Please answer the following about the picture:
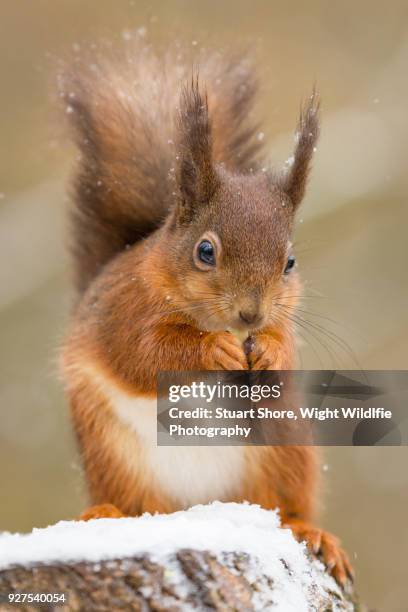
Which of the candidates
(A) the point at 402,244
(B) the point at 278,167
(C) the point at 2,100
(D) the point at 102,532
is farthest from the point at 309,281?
(C) the point at 2,100

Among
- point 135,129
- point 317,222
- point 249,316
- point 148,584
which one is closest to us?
point 148,584

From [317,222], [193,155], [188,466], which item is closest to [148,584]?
[188,466]

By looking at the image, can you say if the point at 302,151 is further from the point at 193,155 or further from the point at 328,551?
the point at 328,551

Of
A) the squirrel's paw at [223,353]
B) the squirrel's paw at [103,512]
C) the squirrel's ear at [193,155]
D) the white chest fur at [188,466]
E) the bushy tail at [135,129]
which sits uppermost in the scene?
the bushy tail at [135,129]

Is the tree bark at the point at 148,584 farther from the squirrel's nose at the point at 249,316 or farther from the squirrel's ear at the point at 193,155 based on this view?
the squirrel's ear at the point at 193,155

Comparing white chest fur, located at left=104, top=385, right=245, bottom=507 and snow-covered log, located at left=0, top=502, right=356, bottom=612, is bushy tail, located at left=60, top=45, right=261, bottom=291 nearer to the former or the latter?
white chest fur, located at left=104, top=385, right=245, bottom=507

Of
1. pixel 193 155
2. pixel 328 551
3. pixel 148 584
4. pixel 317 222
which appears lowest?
pixel 148 584

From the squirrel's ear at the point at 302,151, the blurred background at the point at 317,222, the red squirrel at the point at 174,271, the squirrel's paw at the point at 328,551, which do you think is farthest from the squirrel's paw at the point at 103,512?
the blurred background at the point at 317,222
